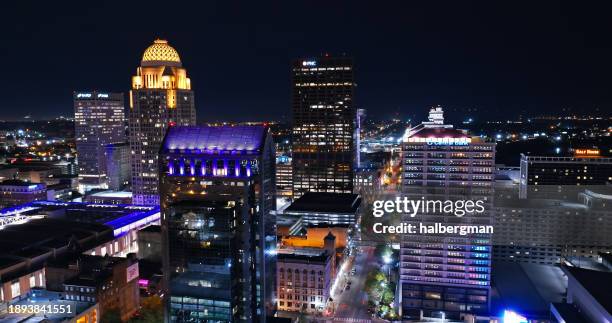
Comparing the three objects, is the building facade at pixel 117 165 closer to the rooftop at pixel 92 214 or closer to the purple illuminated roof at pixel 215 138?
the rooftop at pixel 92 214

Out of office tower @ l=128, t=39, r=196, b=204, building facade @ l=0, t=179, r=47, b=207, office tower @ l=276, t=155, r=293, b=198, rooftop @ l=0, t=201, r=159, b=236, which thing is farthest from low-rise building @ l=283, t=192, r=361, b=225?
building facade @ l=0, t=179, r=47, b=207

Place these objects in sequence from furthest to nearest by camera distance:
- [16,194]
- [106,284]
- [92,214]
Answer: [16,194], [92,214], [106,284]

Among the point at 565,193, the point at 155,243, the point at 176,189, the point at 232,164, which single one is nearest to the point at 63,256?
the point at 155,243

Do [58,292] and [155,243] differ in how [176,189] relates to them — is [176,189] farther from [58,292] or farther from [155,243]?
[155,243]

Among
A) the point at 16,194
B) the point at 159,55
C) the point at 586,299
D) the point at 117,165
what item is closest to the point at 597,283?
the point at 586,299

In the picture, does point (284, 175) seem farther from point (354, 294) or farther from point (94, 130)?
point (354, 294)

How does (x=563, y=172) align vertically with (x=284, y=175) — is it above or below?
above

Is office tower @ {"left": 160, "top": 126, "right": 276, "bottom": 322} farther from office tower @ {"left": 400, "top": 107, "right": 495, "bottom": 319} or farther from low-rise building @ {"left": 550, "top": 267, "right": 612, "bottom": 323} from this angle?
low-rise building @ {"left": 550, "top": 267, "right": 612, "bottom": 323}
